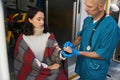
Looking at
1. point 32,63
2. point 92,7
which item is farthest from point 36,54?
point 92,7

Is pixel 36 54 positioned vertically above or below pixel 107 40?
below

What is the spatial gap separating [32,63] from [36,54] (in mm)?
112

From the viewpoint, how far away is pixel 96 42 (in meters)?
1.96

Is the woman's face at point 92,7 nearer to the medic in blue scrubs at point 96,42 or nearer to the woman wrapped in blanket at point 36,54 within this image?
the medic in blue scrubs at point 96,42

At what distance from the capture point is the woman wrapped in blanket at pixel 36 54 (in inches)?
75.6

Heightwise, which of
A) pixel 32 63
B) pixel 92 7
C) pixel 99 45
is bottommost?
pixel 32 63

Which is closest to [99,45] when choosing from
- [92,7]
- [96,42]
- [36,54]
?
[96,42]

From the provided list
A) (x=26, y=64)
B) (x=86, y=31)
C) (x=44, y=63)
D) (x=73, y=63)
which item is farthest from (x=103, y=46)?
(x=73, y=63)

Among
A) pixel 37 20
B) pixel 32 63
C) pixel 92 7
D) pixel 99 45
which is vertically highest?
pixel 92 7

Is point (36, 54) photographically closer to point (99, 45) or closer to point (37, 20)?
point (37, 20)

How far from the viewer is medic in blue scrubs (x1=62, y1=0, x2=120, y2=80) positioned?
1.91 metres

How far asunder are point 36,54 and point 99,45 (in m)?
0.59

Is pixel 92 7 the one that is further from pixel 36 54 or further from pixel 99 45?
pixel 36 54

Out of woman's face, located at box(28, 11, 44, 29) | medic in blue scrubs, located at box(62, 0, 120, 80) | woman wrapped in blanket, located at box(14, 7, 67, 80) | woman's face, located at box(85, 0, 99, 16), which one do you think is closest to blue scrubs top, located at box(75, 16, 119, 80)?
medic in blue scrubs, located at box(62, 0, 120, 80)
